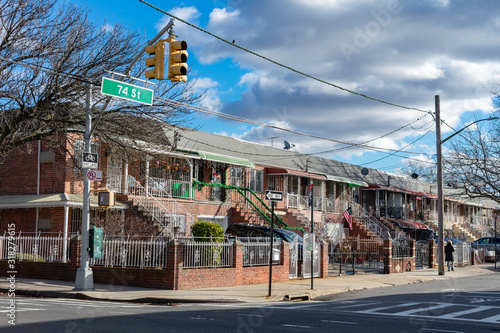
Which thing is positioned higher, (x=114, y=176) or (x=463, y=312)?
(x=114, y=176)

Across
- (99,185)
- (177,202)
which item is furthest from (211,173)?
(99,185)

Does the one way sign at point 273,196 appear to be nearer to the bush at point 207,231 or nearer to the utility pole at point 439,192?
the bush at point 207,231

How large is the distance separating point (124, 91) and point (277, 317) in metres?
7.77

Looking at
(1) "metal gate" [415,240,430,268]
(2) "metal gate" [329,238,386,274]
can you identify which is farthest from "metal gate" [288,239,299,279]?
(1) "metal gate" [415,240,430,268]

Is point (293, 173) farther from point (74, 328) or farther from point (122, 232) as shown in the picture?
point (74, 328)

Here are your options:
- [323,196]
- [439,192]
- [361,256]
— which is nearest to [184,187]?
[361,256]

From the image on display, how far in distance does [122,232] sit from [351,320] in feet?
47.5

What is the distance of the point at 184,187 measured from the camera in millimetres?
29562

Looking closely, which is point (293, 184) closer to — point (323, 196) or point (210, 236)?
point (323, 196)

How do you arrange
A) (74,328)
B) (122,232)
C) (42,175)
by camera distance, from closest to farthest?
(74,328)
(122,232)
(42,175)

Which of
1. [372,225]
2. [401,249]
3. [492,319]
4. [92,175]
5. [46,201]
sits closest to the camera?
[492,319]

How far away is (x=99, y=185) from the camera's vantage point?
2586 cm

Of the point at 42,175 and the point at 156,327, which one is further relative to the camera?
the point at 42,175

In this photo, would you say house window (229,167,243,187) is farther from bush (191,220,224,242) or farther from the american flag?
bush (191,220,224,242)
